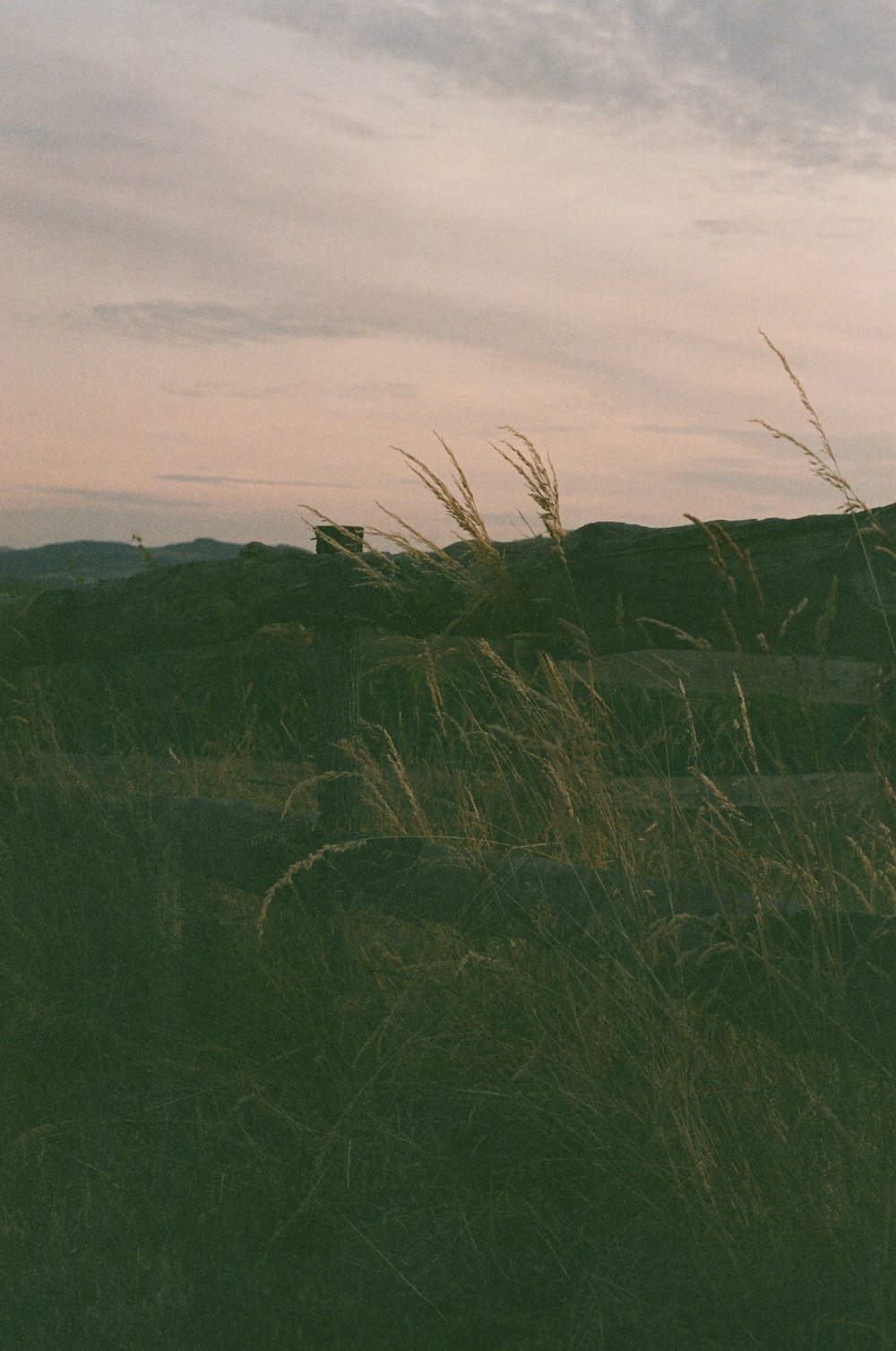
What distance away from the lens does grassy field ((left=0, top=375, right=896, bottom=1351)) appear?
199 cm

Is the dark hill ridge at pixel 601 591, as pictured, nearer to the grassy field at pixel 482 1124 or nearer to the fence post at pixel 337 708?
the fence post at pixel 337 708

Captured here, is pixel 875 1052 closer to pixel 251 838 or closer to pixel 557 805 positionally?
pixel 557 805

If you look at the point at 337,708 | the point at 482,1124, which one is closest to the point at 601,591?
the point at 337,708

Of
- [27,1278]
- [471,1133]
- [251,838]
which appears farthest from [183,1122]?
[251,838]

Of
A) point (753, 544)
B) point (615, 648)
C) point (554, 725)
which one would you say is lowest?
point (554, 725)

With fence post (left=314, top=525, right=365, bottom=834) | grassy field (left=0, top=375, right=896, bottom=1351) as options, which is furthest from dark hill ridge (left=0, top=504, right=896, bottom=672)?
grassy field (left=0, top=375, right=896, bottom=1351)

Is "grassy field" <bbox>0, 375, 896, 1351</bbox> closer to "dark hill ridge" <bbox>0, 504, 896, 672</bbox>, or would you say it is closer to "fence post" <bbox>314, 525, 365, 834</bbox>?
"dark hill ridge" <bbox>0, 504, 896, 672</bbox>

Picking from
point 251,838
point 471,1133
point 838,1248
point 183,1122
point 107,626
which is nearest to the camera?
point 838,1248

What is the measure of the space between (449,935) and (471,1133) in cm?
61

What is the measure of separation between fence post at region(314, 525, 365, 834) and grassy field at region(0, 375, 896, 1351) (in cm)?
44

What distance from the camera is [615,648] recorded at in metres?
3.01

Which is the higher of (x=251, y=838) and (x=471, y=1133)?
(x=251, y=838)

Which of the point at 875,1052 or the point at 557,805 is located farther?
the point at 557,805

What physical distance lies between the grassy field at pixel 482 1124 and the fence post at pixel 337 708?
44 cm
